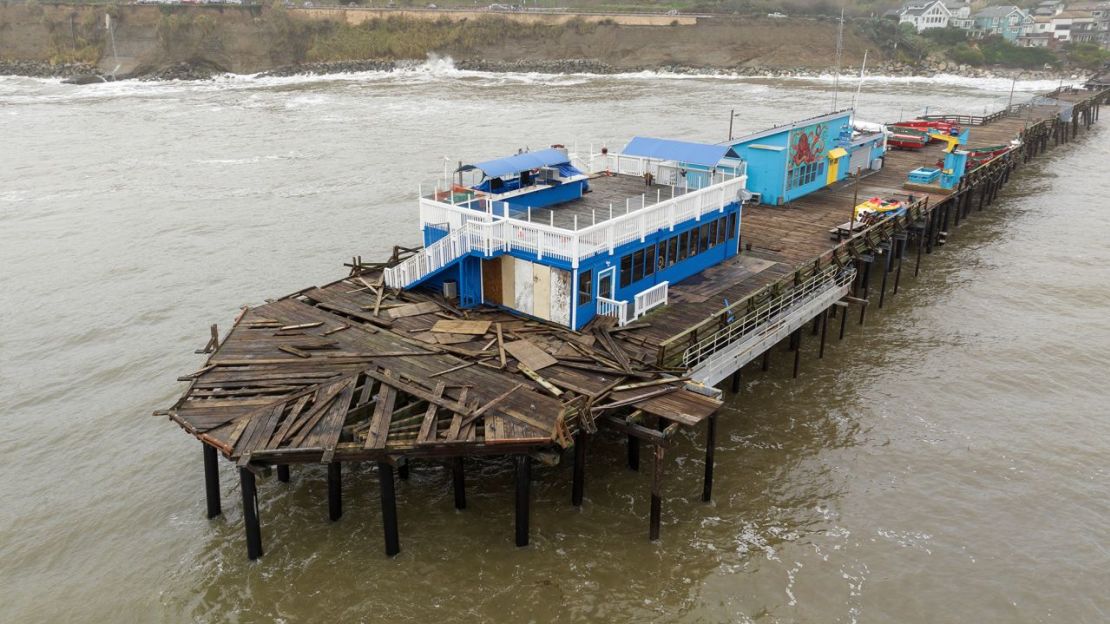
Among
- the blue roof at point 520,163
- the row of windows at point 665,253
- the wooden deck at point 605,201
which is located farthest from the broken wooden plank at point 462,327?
the blue roof at point 520,163

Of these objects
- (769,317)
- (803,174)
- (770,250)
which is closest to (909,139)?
(803,174)

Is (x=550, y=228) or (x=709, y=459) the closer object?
(x=709, y=459)

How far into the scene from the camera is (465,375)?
65.4 feet

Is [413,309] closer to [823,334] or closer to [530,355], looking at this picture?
[530,355]

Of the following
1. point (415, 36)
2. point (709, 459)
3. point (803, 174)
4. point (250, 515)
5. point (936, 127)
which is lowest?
point (250, 515)

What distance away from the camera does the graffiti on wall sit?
36.9 meters

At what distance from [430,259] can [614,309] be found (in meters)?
6.03

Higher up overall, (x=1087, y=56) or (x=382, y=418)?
(x=1087, y=56)

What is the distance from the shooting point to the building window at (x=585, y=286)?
877 inches

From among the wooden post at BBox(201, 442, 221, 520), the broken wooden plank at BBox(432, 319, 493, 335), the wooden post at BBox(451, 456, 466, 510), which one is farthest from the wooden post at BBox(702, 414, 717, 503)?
the wooden post at BBox(201, 442, 221, 520)

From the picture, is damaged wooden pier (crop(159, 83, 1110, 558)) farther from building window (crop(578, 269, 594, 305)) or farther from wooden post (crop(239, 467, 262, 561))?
building window (crop(578, 269, 594, 305))

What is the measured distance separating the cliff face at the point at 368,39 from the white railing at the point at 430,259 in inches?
4385

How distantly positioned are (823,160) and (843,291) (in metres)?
13.8

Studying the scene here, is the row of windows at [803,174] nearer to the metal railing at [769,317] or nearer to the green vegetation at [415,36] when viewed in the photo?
the metal railing at [769,317]
